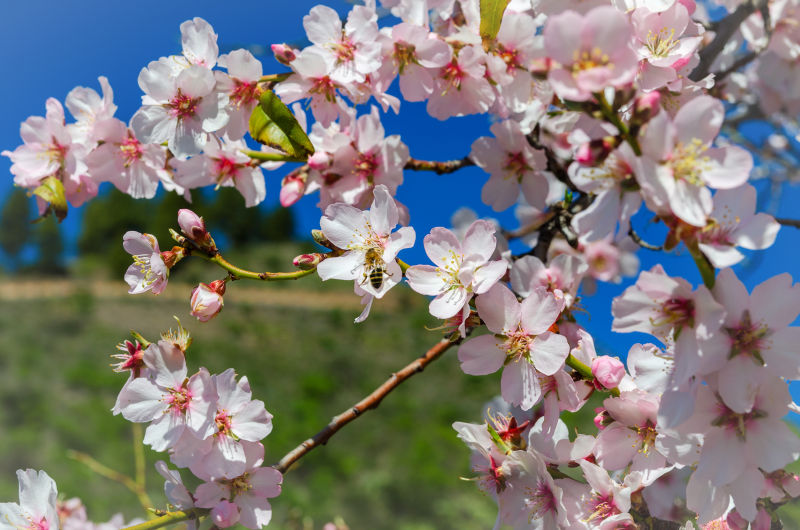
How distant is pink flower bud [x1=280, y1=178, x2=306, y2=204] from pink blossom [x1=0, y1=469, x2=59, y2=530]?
346mm

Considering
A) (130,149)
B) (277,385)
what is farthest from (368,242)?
(277,385)

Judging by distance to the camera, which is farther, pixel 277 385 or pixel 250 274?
pixel 277 385

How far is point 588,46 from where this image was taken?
0.34 metres

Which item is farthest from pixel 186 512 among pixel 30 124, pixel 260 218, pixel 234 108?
pixel 260 218

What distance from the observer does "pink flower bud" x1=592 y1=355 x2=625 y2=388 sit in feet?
1.47

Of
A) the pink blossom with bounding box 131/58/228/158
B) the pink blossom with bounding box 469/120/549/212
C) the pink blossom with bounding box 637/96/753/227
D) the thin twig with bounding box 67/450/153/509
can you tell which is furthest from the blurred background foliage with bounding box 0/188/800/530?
the pink blossom with bounding box 637/96/753/227

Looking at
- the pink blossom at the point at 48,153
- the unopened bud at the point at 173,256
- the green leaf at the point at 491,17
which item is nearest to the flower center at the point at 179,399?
the unopened bud at the point at 173,256

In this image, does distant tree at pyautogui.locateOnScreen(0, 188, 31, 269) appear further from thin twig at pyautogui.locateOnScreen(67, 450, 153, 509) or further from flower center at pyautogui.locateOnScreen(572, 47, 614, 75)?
flower center at pyautogui.locateOnScreen(572, 47, 614, 75)

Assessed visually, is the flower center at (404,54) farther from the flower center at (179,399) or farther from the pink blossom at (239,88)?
the flower center at (179,399)

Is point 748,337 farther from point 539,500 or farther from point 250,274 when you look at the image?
point 250,274

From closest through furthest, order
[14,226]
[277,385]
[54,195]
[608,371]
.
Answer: [608,371] < [54,195] < [277,385] < [14,226]

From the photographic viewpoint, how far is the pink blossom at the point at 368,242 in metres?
0.46

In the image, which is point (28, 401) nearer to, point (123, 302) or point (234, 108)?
point (123, 302)

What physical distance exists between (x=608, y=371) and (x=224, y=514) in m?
0.34
